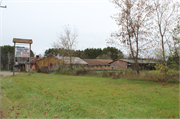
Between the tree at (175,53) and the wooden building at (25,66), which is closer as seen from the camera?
the tree at (175,53)

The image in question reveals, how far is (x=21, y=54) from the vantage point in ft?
73.1

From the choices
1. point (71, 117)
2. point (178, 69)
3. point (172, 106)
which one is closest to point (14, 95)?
point (71, 117)

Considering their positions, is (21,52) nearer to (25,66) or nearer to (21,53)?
(21,53)

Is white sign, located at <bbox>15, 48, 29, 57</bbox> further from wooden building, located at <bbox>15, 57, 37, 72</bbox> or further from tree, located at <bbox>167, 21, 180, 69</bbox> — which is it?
wooden building, located at <bbox>15, 57, 37, 72</bbox>

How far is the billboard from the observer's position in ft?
72.2

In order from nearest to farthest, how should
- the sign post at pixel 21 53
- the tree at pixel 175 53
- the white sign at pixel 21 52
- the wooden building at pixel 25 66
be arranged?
the tree at pixel 175 53
the sign post at pixel 21 53
the white sign at pixel 21 52
the wooden building at pixel 25 66

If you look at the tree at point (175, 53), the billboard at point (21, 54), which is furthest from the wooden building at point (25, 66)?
the tree at point (175, 53)

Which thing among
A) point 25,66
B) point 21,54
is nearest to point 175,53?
point 21,54

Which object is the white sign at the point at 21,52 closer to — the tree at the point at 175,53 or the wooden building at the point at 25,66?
the tree at the point at 175,53

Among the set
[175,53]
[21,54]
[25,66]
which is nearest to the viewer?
[175,53]

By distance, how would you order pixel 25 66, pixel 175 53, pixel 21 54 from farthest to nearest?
pixel 25 66
pixel 21 54
pixel 175 53

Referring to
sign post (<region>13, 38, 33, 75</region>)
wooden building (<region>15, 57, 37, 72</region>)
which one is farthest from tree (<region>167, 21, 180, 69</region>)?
wooden building (<region>15, 57, 37, 72</region>)

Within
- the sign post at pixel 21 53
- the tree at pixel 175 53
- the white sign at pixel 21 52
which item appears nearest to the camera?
the tree at pixel 175 53

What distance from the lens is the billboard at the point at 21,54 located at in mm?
22020
